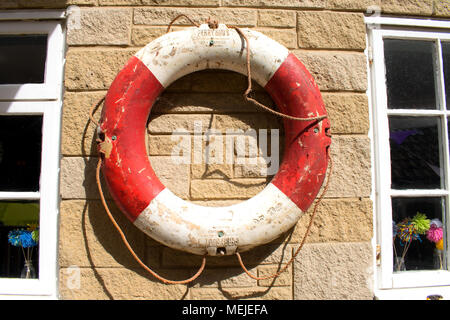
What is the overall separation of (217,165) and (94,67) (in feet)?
2.60

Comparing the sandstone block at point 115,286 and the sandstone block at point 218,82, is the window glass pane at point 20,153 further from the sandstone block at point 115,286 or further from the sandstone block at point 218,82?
the sandstone block at point 218,82

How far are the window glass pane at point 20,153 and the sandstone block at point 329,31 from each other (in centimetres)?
147

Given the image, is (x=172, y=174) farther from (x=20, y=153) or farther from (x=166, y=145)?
(x=20, y=153)

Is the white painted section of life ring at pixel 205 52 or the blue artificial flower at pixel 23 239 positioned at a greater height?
the white painted section of life ring at pixel 205 52

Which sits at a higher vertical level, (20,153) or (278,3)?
(278,3)

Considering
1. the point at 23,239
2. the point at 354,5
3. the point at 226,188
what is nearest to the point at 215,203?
the point at 226,188

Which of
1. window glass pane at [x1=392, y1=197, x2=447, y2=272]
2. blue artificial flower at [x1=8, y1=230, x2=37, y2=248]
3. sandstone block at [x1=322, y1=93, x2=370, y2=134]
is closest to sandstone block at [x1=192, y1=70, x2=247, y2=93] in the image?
sandstone block at [x1=322, y1=93, x2=370, y2=134]

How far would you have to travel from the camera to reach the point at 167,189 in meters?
1.37

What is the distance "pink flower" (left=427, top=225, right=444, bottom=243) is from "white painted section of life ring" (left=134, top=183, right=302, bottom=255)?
2.75 feet

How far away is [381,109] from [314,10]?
0.63 m

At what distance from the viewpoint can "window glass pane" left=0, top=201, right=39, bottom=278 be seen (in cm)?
154

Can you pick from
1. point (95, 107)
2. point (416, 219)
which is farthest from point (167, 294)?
point (416, 219)

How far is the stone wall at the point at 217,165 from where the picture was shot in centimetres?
142

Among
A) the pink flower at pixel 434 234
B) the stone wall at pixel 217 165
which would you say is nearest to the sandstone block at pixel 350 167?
the stone wall at pixel 217 165
